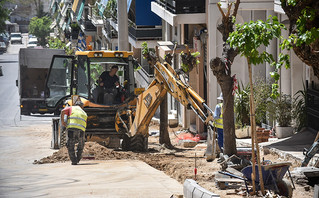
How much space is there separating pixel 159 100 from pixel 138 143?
1.76 meters

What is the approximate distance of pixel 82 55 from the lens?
21.8m

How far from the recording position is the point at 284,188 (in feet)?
41.1

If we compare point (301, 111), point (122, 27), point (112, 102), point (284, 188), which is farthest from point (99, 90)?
point (284, 188)

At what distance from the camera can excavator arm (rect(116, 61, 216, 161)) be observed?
60.2 feet

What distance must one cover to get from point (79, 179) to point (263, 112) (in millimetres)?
8574

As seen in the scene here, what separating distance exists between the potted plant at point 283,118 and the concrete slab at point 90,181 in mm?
4272

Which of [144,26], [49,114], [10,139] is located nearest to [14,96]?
[49,114]

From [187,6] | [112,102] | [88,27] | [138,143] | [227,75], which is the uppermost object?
[88,27]

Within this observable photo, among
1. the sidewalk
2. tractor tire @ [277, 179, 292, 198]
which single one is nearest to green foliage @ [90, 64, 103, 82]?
the sidewalk

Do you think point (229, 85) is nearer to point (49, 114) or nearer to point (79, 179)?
point (79, 179)

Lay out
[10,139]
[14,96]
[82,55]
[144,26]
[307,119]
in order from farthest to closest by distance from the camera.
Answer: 1. [14,96]
2. [144,26]
3. [10,139]
4. [82,55]
5. [307,119]

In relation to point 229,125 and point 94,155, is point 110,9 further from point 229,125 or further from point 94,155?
point 229,125

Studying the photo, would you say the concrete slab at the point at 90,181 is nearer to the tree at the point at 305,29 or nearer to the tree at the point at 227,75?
the tree at the point at 227,75

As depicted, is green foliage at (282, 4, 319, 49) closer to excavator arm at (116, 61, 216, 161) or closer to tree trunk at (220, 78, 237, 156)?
tree trunk at (220, 78, 237, 156)
